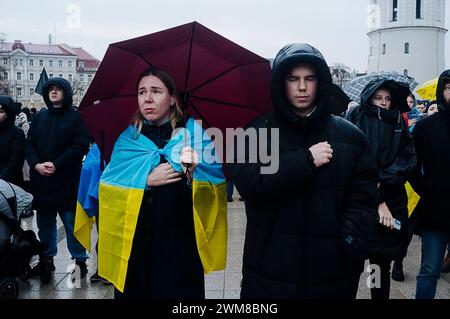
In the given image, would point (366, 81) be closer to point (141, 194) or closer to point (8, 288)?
point (141, 194)

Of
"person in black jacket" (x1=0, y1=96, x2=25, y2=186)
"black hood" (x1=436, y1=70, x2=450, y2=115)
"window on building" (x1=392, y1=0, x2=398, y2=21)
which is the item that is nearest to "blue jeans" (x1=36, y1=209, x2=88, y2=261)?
"person in black jacket" (x1=0, y1=96, x2=25, y2=186)

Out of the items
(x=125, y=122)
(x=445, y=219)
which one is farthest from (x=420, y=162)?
(x=125, y=122)

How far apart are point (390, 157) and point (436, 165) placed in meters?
0.40

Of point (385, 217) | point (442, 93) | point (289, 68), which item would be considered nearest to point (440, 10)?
point (442, 93)

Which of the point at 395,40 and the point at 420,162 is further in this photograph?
the point at 395,40

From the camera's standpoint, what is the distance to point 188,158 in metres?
2.72

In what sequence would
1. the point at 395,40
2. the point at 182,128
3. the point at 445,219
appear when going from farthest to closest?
the point at 395,40 < the point at 445,219 < the point at 182,128

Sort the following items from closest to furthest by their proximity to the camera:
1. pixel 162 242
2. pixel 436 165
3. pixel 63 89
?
pixel 162 242 → pixel 436 165 → pixel 63 89

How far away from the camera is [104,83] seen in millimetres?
3045

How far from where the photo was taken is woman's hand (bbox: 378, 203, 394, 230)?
3.55 m

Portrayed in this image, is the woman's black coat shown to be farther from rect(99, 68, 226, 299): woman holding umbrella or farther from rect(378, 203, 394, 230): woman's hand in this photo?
rect(378, 203, 394, 230): woman's hand

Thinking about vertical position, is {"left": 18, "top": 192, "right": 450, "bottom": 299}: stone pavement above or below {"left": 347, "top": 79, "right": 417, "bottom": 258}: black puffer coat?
below

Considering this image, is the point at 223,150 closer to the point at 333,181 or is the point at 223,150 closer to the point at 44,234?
the point at 333,181
